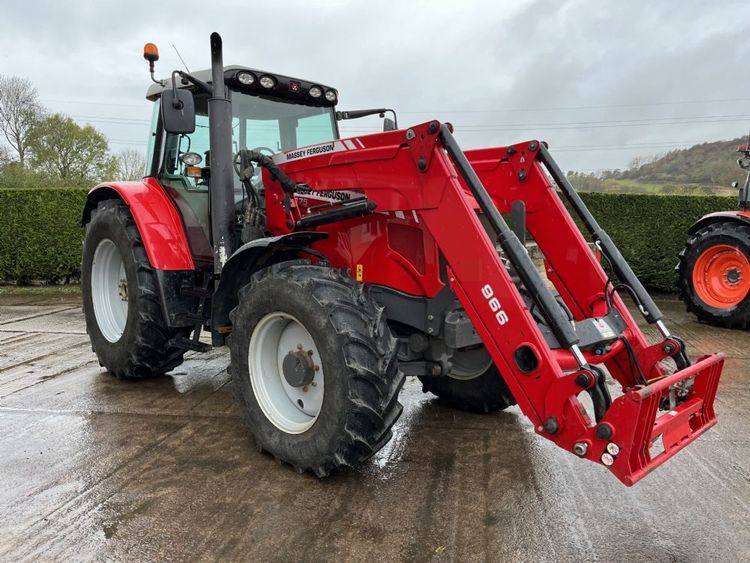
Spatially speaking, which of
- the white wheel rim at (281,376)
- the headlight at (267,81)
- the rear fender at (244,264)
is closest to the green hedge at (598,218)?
the headlight at (267,81)

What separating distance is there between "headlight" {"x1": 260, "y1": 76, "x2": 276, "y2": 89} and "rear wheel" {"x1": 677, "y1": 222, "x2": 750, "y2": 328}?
20.6ft

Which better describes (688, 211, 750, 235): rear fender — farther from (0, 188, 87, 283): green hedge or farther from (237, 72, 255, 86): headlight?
(0, 188, 87, 283): green hedge

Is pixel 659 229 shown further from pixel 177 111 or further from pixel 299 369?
pixel 177 111

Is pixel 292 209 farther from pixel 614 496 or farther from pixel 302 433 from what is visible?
pixel 614 496

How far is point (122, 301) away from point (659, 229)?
8.79 metres

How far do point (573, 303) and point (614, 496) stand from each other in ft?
3.44

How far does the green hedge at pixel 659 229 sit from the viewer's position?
9992mm

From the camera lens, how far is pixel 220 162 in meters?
3.73

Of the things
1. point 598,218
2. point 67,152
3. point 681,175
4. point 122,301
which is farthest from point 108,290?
point 67,152

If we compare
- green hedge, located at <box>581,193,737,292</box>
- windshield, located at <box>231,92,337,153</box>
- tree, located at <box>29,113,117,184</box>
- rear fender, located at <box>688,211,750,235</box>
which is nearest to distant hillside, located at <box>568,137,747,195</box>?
green hedge, located at <box>581,193,737,292</box>

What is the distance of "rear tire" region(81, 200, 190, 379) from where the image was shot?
168 inches

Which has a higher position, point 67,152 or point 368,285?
point 67,152

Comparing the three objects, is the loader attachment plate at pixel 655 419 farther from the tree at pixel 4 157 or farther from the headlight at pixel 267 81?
the tree at pixel 4 157

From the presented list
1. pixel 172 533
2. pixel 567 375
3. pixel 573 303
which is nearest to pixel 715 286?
pixel 573 303
